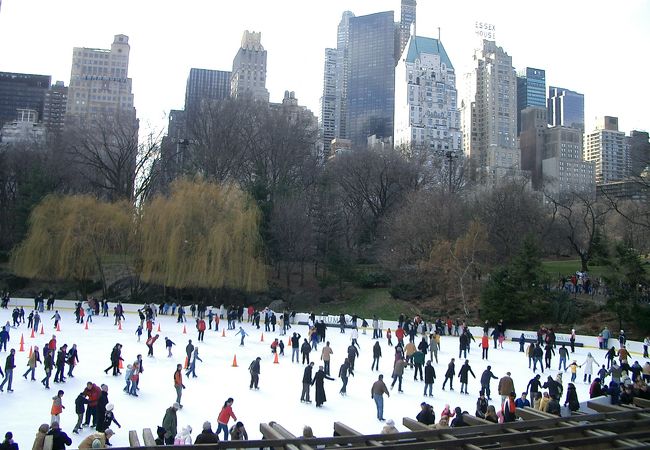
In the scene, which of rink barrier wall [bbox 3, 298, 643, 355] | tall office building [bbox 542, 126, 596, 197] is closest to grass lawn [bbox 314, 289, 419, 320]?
rink barrier wall [bbox 3, 298, 643, 355]

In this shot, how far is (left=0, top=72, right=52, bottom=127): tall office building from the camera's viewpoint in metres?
167

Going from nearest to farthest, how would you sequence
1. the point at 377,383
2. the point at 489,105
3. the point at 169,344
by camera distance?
the point at 377,383 < the point at 169,344 < the point at 489,105

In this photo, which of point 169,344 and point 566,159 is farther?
point 566,159

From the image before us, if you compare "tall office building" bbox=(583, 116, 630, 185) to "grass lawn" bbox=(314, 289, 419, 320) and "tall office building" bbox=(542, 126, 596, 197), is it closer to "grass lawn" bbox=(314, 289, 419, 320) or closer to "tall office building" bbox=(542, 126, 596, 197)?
"tall office building" bbox=(542, 126, 596, 197)

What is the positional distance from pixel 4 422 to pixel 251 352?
10.9 m

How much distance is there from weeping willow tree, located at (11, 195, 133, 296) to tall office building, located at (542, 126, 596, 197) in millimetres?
120436

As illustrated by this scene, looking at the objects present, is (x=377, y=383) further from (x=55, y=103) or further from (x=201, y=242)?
(x=55, y=103)

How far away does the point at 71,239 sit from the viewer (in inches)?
1393

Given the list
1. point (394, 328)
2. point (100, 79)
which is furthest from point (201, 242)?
point (100, 79)

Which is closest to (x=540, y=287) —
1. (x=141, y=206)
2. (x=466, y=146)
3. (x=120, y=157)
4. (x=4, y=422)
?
(x=141, y=206)

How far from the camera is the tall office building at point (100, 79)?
490 feet

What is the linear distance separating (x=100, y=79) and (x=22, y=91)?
118 ft

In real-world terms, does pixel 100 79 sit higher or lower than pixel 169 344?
higher

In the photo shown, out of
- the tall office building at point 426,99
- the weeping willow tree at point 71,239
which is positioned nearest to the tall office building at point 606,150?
the tall office building at point 426,99
